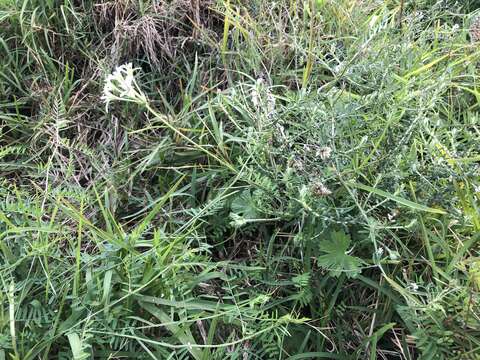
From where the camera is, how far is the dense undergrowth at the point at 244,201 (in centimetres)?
134

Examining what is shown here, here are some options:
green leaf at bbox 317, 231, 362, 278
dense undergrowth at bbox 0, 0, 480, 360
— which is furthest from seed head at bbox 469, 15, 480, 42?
green leaf at bbox 317, 231, 362, 278

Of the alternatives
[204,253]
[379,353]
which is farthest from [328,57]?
[379,353]

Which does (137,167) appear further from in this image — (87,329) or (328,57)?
(328,57)

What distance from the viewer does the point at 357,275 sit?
1394mm

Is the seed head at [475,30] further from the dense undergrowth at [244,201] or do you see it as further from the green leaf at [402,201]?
the green leaf at [402,201]

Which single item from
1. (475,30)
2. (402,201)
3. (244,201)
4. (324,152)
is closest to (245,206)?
(244,201)

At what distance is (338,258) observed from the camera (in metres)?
1.37

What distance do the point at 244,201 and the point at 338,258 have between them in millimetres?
318

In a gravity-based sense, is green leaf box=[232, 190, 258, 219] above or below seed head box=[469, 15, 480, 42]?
below

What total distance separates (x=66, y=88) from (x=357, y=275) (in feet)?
4.04

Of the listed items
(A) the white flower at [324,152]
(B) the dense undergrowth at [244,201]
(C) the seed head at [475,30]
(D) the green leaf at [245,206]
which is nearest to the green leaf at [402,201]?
(B) the dense undergrowth at [244,201]

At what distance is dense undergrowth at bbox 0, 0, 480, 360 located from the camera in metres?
1.34

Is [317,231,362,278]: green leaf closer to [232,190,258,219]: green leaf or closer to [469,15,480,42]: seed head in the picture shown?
[232,190,258,219]: green leaf

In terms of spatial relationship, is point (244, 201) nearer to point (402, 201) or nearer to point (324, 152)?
point (324, 152)
